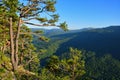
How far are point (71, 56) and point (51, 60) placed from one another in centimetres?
702

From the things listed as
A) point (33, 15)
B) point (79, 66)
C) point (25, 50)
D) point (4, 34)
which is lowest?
point (79, 66)

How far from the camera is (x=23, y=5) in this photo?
938 inches

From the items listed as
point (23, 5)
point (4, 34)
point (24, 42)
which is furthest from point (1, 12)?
point (24, 42)

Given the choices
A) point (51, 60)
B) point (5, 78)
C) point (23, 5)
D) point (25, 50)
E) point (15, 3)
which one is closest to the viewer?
point (5, 78)

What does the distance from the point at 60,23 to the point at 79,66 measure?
73.7 ft

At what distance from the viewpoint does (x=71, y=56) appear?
48.5 metres

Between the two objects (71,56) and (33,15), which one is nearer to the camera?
(33,15)

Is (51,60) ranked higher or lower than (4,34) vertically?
lower

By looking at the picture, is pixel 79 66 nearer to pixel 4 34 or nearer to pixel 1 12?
pixel 4 34

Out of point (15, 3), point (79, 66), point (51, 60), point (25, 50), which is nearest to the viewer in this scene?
point (15, 3)

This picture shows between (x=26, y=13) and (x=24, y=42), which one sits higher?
(x=26, y=13)

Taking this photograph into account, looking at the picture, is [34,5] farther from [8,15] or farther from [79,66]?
[79,66]

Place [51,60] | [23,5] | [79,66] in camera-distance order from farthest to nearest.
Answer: [79,66] → [51,60] → [23,5]

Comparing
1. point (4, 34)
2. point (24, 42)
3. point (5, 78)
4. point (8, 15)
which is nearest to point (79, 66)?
point (24, 42)
